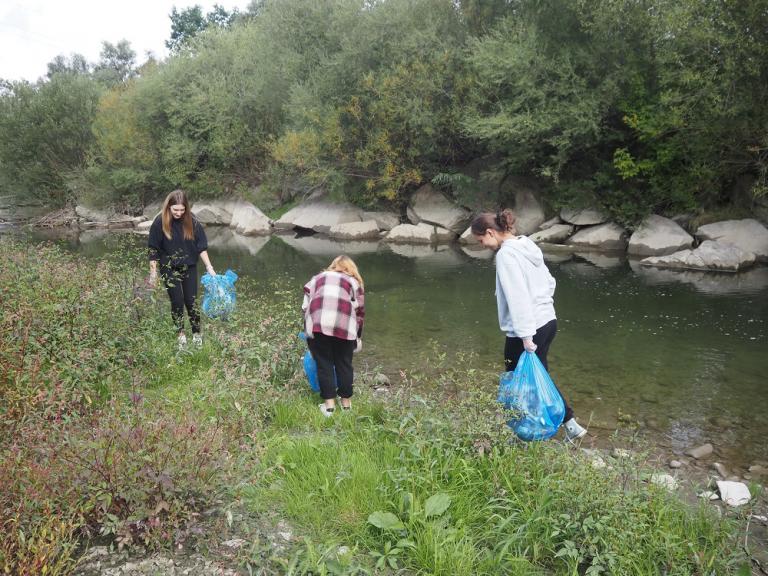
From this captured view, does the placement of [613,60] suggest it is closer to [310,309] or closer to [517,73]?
[517,73]

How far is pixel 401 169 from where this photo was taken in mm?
26953

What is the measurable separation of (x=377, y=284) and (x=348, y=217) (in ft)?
45.9

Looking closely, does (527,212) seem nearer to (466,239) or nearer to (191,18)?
(466,239)

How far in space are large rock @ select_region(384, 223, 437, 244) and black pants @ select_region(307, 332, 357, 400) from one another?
752 inches

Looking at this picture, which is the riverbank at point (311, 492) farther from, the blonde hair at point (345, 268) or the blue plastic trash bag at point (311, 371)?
the blonde hair at point (345, 268)

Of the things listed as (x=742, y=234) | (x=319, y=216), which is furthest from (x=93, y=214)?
(x=742, y=234)

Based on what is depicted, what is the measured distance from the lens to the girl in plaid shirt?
5344mm

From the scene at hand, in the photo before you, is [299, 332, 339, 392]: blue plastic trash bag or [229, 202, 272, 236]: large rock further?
[229, 202, 272, 236]: large rock

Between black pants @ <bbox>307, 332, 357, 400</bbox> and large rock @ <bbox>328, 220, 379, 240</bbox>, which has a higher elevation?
black pants @ <bbox>307, 332, 357, 400</bbox>

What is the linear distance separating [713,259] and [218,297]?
46.7ft

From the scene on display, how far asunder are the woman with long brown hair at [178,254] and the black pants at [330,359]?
215 cm

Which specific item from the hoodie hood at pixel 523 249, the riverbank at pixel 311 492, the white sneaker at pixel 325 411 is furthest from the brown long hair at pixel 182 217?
the hoodie hood at pixel 523 249

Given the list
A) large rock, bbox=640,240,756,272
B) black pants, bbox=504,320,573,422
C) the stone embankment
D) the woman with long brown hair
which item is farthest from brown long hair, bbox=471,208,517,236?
large rock, bbox=640,240,756,272

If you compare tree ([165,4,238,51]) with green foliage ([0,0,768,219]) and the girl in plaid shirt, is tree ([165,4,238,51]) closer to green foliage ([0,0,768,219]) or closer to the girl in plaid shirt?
green foliage ([0,0,768,219])
